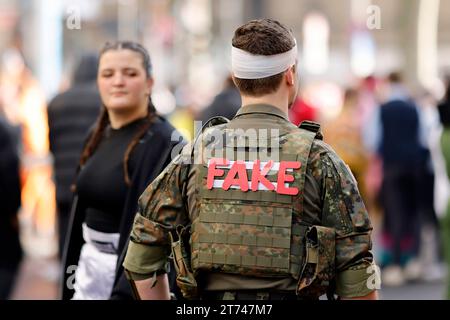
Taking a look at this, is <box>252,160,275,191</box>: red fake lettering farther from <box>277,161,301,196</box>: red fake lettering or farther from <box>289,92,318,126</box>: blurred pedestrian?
<box>289,92,318,126</box>: blurred pedestrian

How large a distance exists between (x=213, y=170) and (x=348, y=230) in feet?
1.63

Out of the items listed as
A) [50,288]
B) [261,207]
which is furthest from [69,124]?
[261,207]

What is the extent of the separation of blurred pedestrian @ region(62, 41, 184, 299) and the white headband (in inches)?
53.3

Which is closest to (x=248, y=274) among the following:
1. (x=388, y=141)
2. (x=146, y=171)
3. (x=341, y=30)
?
(x=146, y=171)

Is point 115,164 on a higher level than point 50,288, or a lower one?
higher

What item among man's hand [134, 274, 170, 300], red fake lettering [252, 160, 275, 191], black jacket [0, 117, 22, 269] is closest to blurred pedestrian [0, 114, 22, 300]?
black jacket [0, 117, 22, 269]

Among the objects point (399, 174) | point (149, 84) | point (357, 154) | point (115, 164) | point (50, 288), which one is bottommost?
point (50, 288)

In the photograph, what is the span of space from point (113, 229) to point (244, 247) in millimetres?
1654

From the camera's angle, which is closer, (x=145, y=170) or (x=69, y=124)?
(x=145, y=170)

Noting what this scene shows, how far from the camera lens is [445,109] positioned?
827cm

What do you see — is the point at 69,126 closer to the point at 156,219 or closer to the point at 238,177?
the point at 156,219

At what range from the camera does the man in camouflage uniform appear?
3.87 metres

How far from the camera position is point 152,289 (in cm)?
420

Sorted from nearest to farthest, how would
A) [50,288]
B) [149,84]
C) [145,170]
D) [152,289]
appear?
[152,289] → [145,170] → [149,84] → [50,288]
